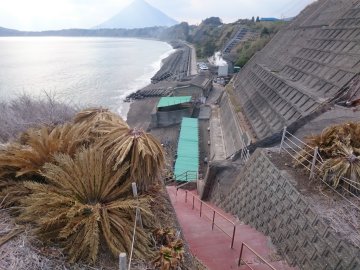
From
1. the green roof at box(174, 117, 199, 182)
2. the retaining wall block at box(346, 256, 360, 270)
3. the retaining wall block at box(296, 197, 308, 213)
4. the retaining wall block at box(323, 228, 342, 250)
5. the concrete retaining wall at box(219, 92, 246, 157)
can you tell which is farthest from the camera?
the green roof at box(174, 117, 199, 182)

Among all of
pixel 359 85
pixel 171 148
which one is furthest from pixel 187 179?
pixel 359 85

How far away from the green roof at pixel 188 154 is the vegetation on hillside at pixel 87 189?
1266cm

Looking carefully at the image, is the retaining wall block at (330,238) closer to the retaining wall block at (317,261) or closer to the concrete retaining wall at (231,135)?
the retaining wall block at (317,261)

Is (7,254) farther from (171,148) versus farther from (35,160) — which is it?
(171,148)

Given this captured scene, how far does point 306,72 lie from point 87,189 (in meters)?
17.1

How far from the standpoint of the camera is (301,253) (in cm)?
680

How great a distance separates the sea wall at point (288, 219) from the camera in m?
5.95

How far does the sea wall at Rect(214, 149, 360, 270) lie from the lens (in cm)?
595

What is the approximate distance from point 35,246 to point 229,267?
4.20 meters

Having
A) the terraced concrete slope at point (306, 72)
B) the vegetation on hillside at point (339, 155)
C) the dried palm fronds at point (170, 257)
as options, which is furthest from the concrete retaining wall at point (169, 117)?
the dried palm fronds at point (170, 257)

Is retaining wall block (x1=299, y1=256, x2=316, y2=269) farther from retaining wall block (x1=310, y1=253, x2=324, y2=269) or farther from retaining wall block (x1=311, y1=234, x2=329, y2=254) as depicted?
retaining wall block (x1=311, y1=234, x2=329, y2=254)

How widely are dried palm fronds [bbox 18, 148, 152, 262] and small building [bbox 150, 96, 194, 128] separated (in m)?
28.3

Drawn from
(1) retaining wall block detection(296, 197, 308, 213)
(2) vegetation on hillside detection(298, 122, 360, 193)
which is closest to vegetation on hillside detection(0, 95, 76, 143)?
(1) retaining wall block detection(296, 197, 308, 213)

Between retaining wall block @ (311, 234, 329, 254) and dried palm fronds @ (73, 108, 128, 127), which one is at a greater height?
dried palm fronds @ (73, 108, 128, 127)
